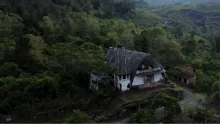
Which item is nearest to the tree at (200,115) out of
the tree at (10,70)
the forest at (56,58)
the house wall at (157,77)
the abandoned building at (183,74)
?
the forest at (56,58)

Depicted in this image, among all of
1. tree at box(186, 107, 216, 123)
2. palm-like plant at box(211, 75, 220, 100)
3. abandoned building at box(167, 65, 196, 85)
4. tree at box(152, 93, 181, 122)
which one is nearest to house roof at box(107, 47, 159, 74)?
tree at box(152, 93, 181, 122)

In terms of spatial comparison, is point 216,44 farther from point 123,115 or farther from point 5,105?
point 5,105

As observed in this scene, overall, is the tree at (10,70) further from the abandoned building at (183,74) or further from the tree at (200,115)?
the abandoned building at (183,74)

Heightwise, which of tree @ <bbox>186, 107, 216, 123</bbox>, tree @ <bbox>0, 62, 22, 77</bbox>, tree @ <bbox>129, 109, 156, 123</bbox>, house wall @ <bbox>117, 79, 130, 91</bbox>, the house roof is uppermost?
the house roof

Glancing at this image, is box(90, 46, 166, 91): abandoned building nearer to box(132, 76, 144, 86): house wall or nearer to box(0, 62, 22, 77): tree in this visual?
box(132, 76, 144, 86): house wall

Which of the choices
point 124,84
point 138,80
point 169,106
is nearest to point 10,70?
point 124,84

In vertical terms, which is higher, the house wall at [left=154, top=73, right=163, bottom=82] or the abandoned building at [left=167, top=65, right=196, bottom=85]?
the house wall at [left=154, top=73, right=163, bottom=82]

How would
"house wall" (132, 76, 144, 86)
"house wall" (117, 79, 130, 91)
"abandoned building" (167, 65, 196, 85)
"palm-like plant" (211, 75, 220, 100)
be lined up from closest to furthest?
"palm-like plant" (211, 75, 220, 100) → "house wall" (117, 79, 130, 91) → "house wall" (132, 76, 144, 86) → "abandoned building" (167, 65, 196, 85)

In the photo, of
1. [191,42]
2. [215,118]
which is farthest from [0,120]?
[191,42]
